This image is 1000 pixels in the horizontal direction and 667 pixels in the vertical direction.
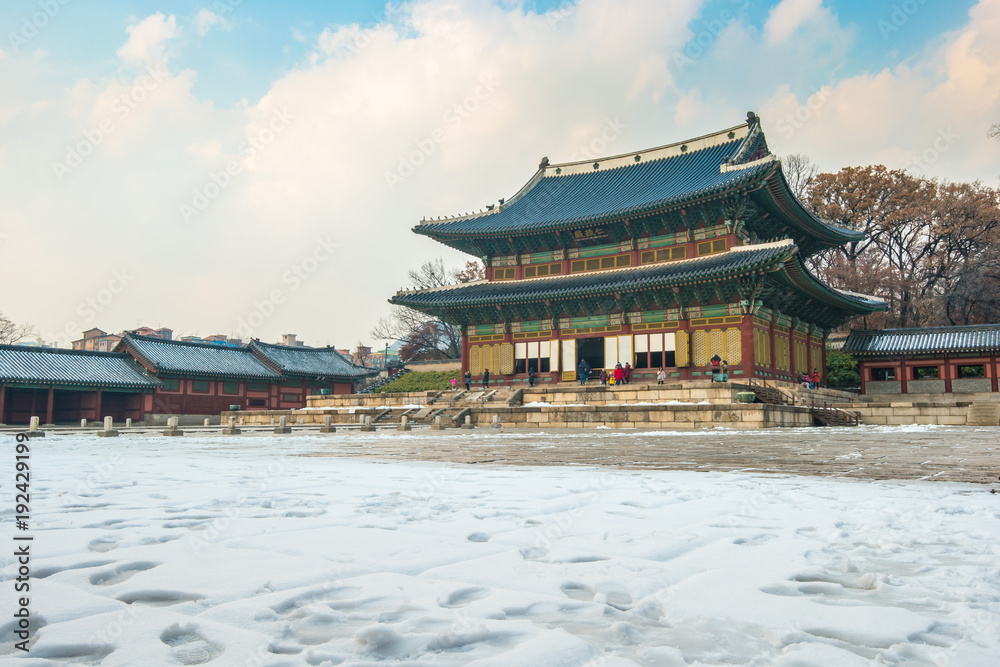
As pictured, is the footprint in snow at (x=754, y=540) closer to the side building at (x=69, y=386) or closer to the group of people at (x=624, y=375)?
the group of people at (x=624, y=375)

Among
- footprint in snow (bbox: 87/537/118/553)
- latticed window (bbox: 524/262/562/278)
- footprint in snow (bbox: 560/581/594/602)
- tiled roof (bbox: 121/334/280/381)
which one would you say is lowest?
footprint in snow (bbox: 560/581/594/602)

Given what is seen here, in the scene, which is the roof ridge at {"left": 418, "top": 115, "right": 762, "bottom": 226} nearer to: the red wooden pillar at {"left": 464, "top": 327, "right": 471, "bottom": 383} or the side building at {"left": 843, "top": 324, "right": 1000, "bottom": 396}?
the red wooden pillar at {"left": 464, "top": 327, "right": 471, "bottom": 383}

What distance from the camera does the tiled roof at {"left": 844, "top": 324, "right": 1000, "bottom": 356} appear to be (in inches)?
1100

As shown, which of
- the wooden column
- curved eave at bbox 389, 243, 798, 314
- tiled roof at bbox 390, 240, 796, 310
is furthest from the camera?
the wooden column

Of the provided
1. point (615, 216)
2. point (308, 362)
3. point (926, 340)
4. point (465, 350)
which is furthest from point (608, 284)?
point (308, 362)

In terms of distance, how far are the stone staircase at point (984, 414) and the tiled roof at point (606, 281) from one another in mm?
6964

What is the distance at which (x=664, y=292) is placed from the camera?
26.1m

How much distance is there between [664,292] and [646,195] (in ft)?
17.2

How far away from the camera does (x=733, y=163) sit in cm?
2628

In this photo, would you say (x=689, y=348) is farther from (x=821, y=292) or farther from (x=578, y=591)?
(x=578, y=591)

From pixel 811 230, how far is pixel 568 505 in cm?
2883

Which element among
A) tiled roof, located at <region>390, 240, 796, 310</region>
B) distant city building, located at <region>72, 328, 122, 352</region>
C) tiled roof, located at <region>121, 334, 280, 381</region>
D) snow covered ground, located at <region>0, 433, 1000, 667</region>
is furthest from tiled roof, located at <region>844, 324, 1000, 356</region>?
distant city building, located at <region>72, 328, 122, 352</region>

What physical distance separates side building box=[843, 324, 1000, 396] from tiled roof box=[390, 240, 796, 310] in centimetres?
1007

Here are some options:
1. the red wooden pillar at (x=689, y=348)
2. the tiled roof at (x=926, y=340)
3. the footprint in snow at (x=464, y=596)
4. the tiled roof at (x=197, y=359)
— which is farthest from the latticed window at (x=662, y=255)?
the footprint in snow at (x=464, y=596)
